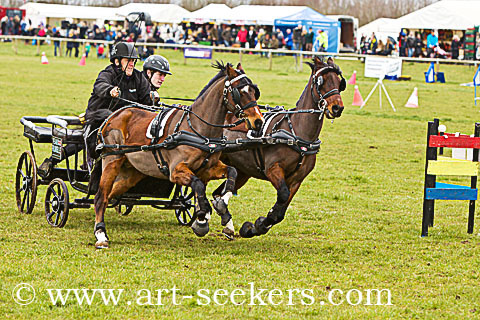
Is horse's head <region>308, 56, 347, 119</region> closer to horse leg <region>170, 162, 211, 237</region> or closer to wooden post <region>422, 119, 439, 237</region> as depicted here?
wooden post <region>422, 119, 439, 237</region>

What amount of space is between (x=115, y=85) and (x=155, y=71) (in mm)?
850

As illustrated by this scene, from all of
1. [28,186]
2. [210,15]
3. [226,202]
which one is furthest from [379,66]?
[210,15]

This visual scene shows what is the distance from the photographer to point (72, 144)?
952cm

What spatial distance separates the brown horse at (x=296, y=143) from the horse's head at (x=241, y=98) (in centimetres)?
85

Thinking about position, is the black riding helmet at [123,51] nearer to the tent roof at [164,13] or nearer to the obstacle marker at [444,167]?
the obstacle marker at [444,167]

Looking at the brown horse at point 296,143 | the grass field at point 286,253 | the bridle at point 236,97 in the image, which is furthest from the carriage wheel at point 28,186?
the bridle at point 236,97

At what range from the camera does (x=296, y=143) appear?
26.8 feet

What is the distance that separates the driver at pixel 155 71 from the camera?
9.52 m

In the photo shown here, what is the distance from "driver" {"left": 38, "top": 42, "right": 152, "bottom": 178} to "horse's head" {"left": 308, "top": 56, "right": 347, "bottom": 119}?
2.10 m

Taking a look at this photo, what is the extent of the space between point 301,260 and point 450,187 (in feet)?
8.58

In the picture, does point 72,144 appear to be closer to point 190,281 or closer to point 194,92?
point 190,281

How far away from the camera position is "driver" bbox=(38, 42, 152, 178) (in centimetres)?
871

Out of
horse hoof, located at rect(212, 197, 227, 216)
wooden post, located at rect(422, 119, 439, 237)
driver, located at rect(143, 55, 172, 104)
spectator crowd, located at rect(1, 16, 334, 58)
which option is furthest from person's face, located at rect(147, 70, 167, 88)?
spectator crowd, located at rect(1, 16, 334, 58)

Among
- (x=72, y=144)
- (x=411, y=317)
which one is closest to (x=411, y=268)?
(x=411, y=317)
